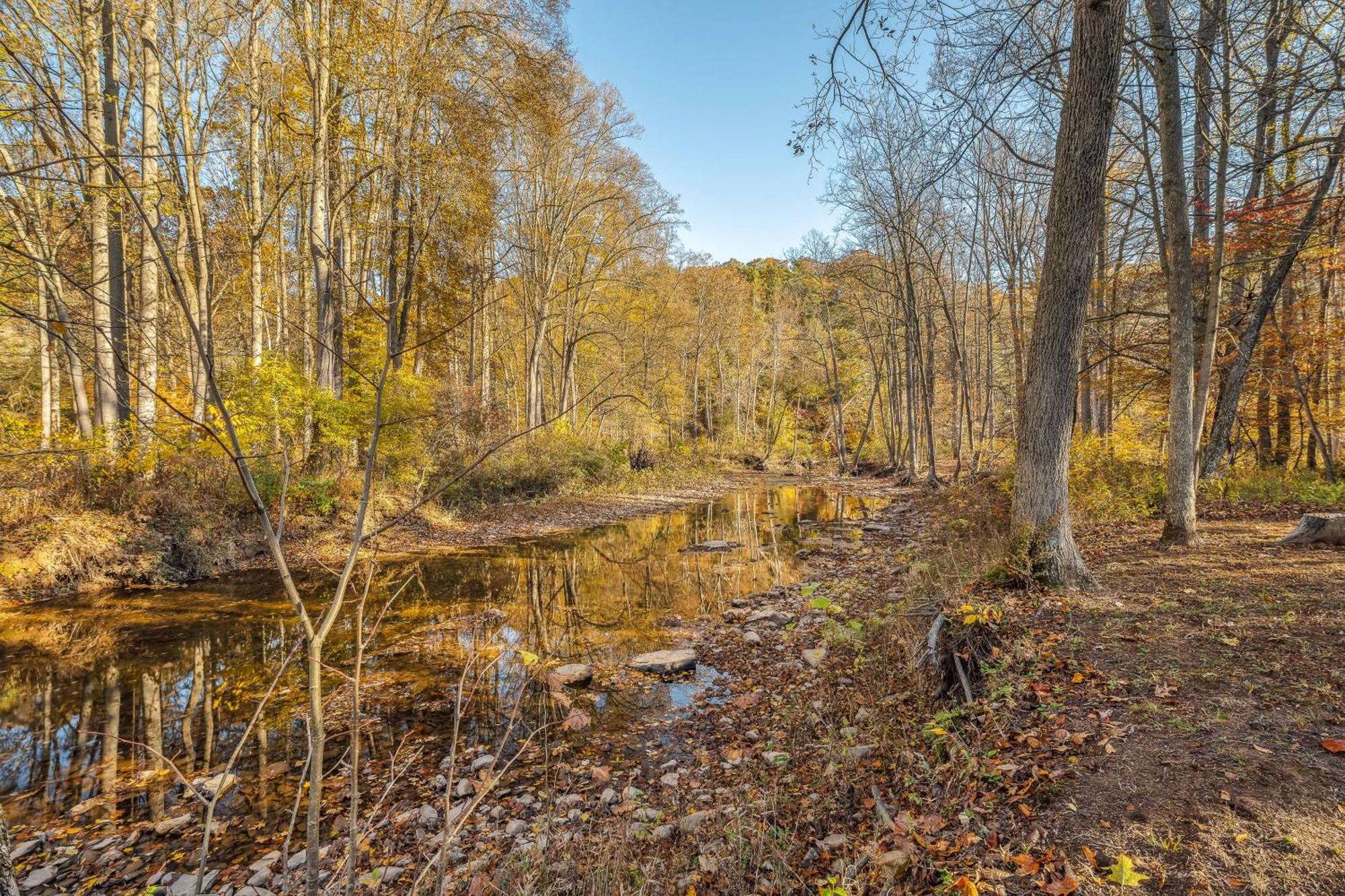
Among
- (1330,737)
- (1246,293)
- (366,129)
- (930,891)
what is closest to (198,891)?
(930,891)

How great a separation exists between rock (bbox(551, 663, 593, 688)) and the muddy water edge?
181mm

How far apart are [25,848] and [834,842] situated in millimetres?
4904

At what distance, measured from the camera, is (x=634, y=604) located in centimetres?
822

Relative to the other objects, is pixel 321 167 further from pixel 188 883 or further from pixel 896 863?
pixel 896 863

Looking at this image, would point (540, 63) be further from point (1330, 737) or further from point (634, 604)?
point (1330, 737)

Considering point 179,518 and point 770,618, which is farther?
point 179,518

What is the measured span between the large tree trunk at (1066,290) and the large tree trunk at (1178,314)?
2024mm

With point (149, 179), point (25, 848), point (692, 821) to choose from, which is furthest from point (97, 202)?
point (692, 821)

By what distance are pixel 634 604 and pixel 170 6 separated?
12.7 meters

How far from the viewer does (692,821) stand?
11.1 ft

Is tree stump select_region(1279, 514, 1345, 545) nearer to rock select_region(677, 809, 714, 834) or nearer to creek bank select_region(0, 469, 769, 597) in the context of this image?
rock select_region(677, 809, 714, 834)

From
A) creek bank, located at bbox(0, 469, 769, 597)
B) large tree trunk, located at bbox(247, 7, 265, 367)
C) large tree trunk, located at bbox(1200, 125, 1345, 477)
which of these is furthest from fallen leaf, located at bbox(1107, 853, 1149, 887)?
large tree trunk, located at bbox(247, 7, 265, 367)

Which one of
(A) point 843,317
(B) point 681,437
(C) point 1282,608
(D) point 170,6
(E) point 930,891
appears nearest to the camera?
(E) point 930,891

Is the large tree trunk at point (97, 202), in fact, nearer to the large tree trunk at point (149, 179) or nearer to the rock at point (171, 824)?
the large tree trunk at point (149, 179)
